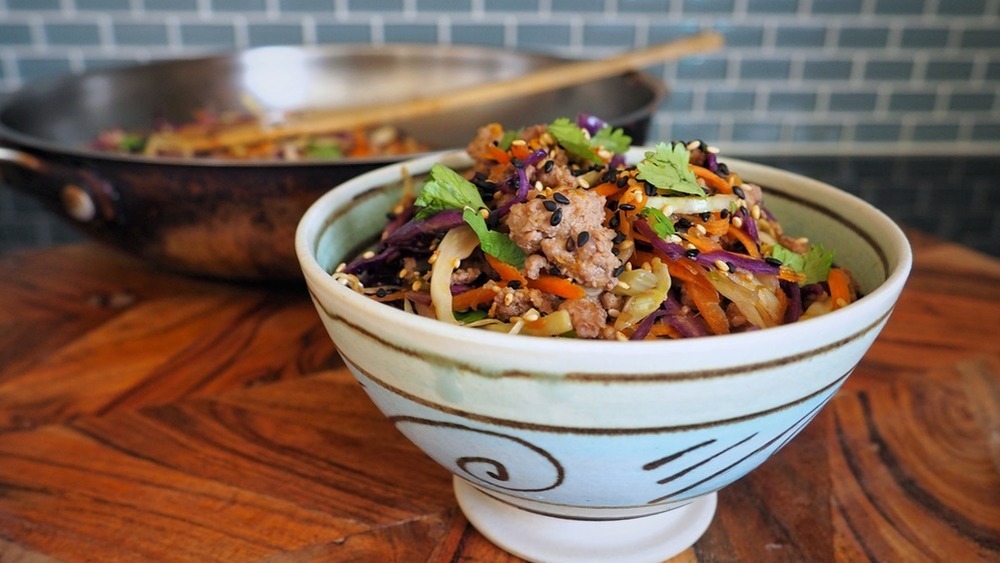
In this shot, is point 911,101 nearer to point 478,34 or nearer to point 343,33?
point 478,34

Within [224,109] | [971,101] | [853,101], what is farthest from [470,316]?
[971,101]

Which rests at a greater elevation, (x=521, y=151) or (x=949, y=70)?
(x=521, y=151)

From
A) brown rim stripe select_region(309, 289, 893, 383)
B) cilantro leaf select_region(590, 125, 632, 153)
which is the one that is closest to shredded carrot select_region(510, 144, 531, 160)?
cilantro leaf select_region(590, 125, 632, 153)

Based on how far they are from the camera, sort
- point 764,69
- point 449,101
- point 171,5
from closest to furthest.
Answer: point 449,101 < point 171,5 < point 764,69

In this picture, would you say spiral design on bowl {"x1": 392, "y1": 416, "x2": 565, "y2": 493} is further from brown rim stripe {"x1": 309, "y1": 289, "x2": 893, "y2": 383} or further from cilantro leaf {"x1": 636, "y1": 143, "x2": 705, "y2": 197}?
cilantro leaf {"x1": 636, "y1": 143, "x2": 705, "y2": 197}

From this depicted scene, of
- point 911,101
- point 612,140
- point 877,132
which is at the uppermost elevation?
point 612,140

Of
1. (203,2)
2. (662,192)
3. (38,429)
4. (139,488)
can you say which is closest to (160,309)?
(38,429)
